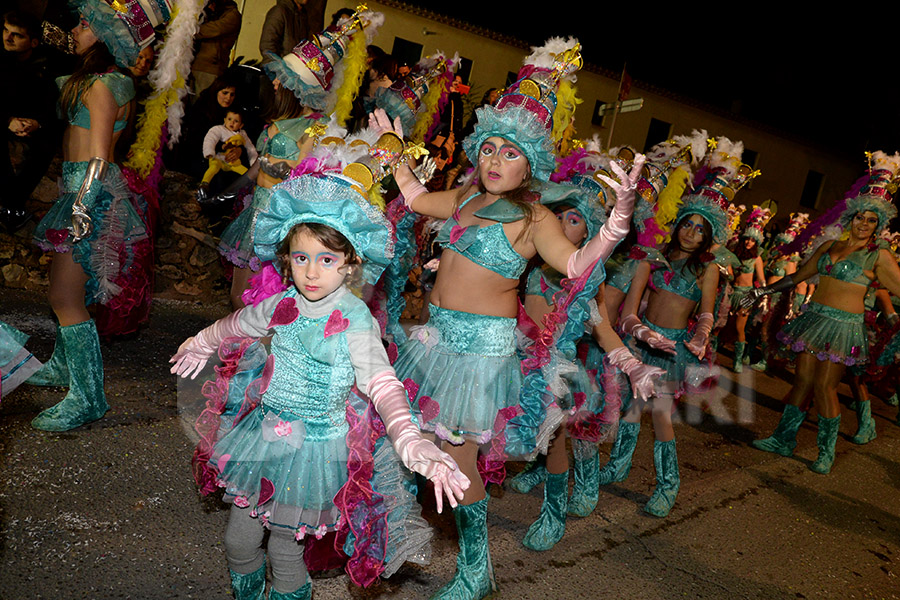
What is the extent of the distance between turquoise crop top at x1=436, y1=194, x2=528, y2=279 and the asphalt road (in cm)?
149

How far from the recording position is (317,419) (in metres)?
2.58

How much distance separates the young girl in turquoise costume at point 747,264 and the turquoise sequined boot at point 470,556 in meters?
9.24

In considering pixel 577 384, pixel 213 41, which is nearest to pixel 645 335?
pixel 577 384

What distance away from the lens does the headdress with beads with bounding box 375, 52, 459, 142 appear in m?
6.13

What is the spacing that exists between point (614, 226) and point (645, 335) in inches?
69.5

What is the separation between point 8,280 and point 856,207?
846 cm

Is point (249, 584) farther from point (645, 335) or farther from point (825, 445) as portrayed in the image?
point (825, 445)

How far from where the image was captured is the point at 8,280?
6.46 metres

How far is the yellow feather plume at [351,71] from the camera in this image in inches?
207

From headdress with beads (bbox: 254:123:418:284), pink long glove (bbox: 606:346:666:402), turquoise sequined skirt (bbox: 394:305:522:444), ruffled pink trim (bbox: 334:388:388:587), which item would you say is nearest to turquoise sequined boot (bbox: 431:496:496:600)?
turquoise sequined skirt (bbox: 394:305:522:444)

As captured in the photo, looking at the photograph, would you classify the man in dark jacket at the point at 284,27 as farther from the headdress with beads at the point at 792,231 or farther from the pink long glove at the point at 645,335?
the headdress with beads at the point at 792,231

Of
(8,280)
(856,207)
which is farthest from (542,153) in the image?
(8,280)

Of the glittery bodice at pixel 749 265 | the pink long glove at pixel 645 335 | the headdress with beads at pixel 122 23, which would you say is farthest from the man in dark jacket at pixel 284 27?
the glittery bodice at pixel 749 265

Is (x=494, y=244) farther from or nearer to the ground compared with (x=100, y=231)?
farther from the ground
